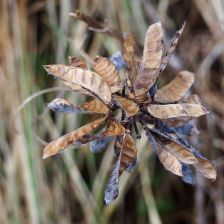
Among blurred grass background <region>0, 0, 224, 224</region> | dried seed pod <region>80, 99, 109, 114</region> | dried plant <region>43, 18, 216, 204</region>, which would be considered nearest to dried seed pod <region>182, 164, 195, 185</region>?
dried plant <region>43, 18, 216, 204</region>

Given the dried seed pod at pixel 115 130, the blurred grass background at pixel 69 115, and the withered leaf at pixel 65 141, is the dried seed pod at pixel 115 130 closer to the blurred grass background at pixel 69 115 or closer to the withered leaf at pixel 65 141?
the withered leaf at pixel 65 141

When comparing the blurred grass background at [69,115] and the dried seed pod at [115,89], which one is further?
the blurred grass background at [69,115]

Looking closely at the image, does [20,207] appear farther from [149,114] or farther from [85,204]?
[149,114]

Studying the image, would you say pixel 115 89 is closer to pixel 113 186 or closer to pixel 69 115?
pixel 113 186

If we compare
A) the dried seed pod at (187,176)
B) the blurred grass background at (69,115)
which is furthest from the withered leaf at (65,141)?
the blurred grass background at (69,115)

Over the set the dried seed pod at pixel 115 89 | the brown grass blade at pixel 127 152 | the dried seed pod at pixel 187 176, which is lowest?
the dried seed pod at pixel 187 176

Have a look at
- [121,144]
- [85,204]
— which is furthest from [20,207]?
[121,144]
